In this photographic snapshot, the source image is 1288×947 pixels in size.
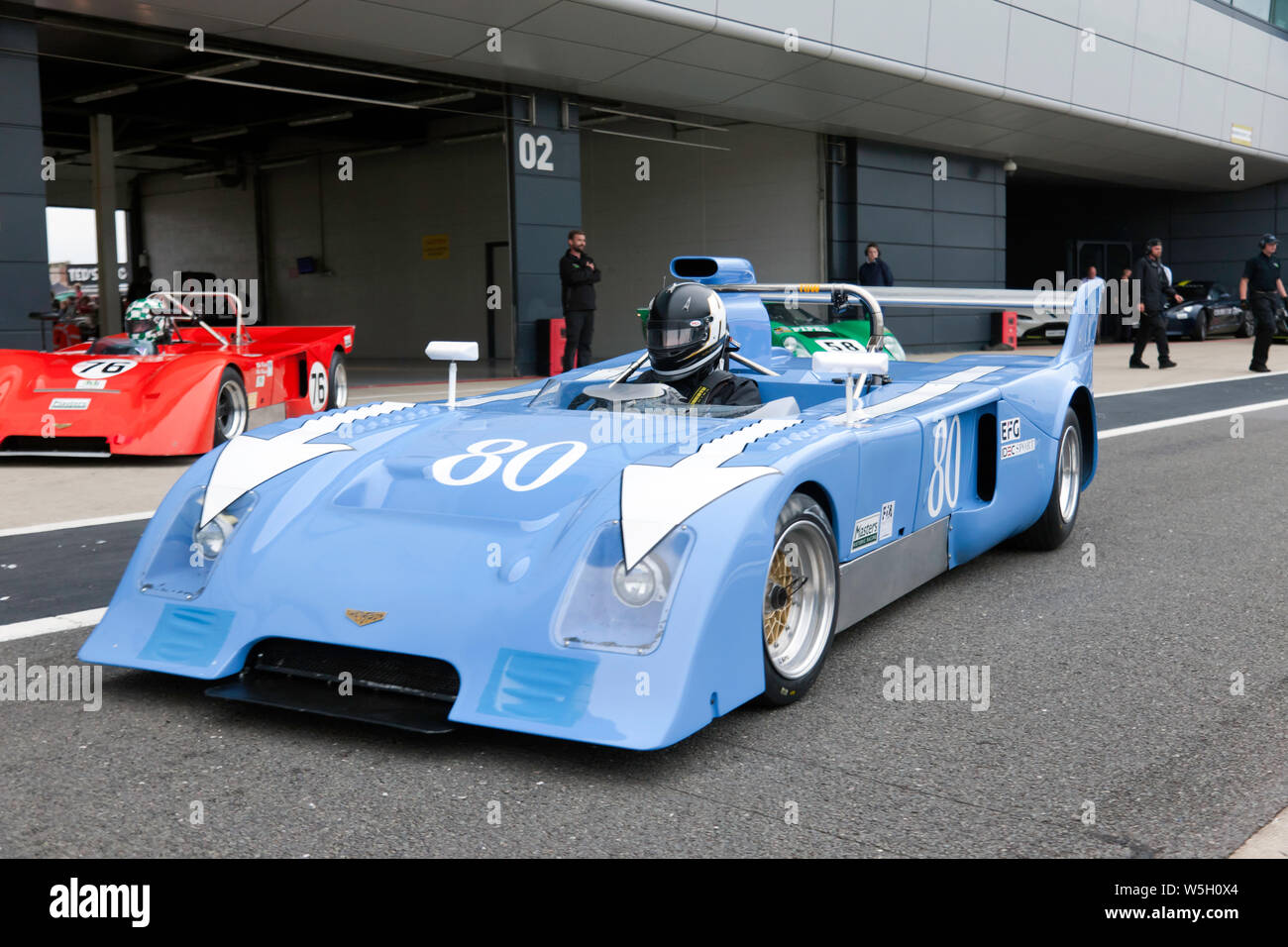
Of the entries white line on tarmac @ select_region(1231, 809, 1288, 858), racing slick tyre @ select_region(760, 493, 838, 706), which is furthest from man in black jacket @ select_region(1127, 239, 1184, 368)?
white line on tarmac @ select_region(1231, 809, 1288, 858)

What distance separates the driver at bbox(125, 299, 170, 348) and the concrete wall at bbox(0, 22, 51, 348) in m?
3.47

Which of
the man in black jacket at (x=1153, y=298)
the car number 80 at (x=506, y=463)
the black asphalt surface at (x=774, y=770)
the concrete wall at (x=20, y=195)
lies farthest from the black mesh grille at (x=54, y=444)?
the man in black jacket at (x=1153, y=298)

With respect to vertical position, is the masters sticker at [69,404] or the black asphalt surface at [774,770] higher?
the masters sticker at [69,404]

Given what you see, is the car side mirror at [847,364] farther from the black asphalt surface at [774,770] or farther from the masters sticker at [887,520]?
the black asphalt surface at [774,770]

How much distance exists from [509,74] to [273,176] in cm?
1669

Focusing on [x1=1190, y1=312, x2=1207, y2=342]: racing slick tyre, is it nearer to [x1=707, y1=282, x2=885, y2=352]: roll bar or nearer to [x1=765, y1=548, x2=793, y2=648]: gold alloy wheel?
[x1=707, y1=282, x2=885, y2=352]: roll bar

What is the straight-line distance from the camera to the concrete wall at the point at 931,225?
74.9ft

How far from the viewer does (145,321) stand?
381 inches

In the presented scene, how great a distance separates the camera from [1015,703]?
3.66m

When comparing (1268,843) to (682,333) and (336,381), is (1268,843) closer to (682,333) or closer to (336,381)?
(682,333)

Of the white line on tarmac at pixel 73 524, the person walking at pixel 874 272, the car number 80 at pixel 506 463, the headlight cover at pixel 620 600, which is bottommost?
the white line on tarmac at pixel 73 524

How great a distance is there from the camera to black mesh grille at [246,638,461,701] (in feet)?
10.7

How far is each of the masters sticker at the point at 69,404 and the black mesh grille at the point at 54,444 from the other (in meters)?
0.22
